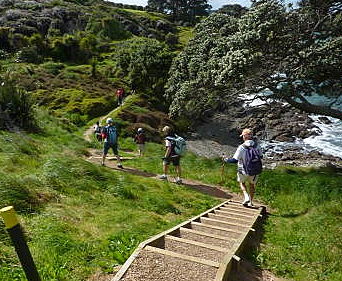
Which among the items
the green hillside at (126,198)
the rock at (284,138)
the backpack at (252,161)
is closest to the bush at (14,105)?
the green hillside at (126,198)

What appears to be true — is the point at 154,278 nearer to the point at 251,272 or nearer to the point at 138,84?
the point at 251,272

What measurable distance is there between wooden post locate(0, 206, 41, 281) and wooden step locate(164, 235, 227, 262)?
9.02 feet

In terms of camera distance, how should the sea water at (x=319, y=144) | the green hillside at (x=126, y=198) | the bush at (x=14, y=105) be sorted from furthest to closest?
the sea water at (x=319, y=144) → the bush at (x=14, y=105) → the green hillside at (x=126, y=198)

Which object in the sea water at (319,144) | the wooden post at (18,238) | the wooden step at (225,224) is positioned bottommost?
the sea water at (319,144)

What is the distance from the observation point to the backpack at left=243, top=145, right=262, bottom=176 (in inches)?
400

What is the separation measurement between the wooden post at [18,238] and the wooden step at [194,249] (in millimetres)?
2748

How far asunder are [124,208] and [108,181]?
2.16 meters

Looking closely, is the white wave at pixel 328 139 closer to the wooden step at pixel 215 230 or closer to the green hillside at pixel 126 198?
the green hillside at pixel 126 198

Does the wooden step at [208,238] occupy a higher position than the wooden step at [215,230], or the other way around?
the wooden step at [208,238]

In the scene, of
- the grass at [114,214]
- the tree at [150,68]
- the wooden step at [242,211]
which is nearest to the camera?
the grass at [114,214]

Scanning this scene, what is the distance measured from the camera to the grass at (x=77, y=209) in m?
5.34

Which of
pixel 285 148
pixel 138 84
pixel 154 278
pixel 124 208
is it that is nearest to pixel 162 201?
pixel 124 208

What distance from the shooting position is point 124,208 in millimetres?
8617

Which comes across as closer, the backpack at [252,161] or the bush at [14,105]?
the backpack at [252,161]
